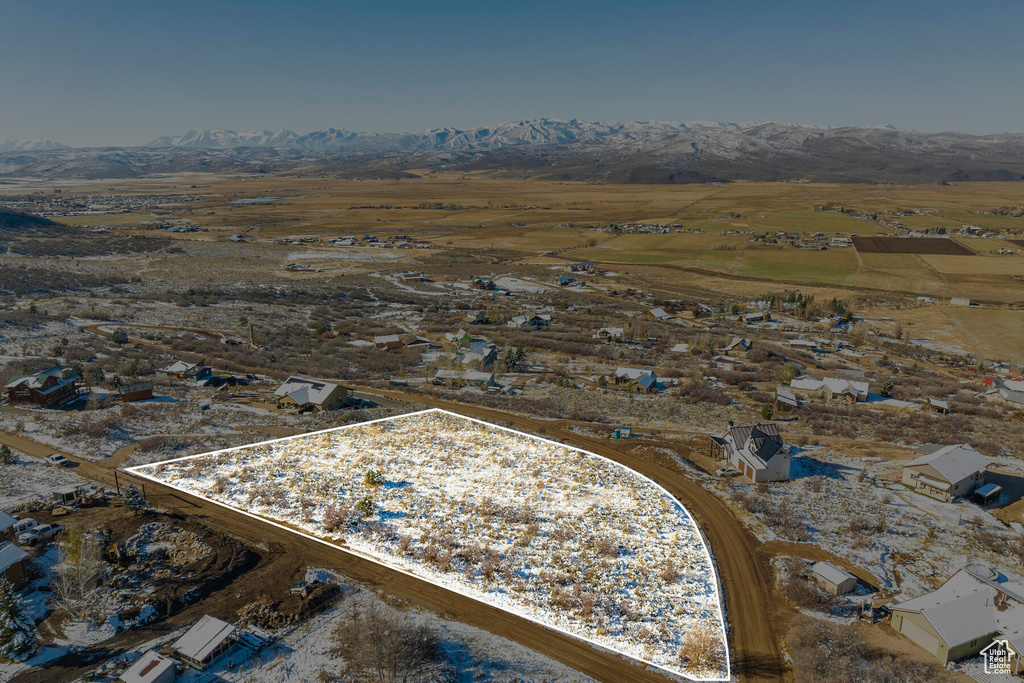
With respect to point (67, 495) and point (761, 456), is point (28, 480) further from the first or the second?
point (761, 456)

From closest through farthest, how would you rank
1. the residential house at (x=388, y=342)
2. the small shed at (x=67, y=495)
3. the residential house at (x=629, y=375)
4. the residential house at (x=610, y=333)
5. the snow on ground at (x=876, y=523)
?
1. the snow on ground at (x=876, y=523)
2. the small shed at (x=67, y=495)
3. the residential house at (x=629, y=375)
4. the residential house at (x=388, y=342)
5. the residential house at (x=610, y=333)

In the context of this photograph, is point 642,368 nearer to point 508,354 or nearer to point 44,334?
point 508,354

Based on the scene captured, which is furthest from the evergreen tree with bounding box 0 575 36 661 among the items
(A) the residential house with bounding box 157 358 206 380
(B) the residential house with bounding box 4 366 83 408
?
(A) the residential house with bounding box 157 358 206 380

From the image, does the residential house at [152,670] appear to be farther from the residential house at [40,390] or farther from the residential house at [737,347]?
the residential house at [737,347]

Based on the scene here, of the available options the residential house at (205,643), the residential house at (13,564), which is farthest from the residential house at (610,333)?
the residential house at (13,564)

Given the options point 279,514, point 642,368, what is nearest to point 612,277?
point 642,368

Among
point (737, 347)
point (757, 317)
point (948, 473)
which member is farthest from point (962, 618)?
point (757, 317)
